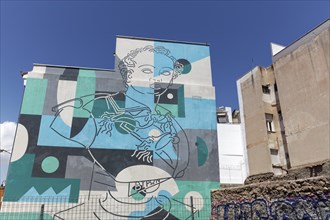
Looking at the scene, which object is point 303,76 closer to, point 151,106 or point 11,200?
point 151,106

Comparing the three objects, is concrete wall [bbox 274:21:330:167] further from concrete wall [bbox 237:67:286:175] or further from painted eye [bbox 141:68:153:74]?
painted eye [bbox 141:68:153:74]

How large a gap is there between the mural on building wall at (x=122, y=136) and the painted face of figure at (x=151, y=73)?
0.07 meters

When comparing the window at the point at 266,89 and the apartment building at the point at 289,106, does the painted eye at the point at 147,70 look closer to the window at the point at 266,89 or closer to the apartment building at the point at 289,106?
the apartment building at the point at 289,106

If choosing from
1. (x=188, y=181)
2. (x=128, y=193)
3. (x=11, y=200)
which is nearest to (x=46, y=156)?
(x=11, y=200)

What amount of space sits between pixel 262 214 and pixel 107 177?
11.0 metres

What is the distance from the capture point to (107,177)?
16.9 meters

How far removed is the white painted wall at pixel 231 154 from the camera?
25000mm

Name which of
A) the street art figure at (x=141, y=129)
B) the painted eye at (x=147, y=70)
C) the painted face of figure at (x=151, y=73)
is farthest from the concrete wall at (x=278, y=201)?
the painted eye at (x=147, y=70)

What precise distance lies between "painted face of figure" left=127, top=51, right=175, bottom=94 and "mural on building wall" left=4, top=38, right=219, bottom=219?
0.07m

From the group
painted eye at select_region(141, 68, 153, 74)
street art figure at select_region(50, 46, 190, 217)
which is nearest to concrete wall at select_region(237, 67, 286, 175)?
street art figure at select_region(50, 46, 190, 217)

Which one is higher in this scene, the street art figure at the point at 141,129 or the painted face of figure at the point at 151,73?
the painted face of figure at the point at 151,73

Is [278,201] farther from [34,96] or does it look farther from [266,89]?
[266,89]

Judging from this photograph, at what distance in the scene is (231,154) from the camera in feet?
87.1

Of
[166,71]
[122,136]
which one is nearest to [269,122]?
[166,71]
